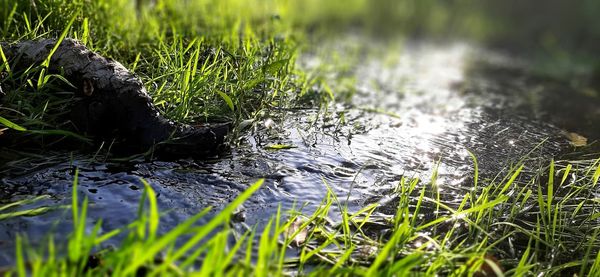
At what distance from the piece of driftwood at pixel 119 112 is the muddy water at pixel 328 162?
9 centimetres

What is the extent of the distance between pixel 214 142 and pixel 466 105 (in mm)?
2280

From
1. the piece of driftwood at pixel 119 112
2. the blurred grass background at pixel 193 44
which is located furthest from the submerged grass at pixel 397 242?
the blurred grass background at pixel 193 44

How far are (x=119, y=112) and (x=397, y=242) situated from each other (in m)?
1.22

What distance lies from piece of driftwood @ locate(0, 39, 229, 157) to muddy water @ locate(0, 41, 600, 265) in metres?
0.09

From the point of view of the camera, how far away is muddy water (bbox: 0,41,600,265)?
5.78 feet

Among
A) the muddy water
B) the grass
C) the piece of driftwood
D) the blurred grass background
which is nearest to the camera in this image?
the grass

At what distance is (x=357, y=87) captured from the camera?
4.19m

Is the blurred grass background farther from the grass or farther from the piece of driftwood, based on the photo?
the piece of driftwood

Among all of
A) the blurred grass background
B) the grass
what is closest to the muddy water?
the grass

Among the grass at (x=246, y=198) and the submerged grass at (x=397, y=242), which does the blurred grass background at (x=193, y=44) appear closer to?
the grass at (x=246, y=198)

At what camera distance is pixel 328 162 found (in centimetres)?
225

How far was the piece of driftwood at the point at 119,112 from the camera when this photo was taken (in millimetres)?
2131

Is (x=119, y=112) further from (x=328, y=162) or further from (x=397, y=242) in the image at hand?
(x=397, y=242)

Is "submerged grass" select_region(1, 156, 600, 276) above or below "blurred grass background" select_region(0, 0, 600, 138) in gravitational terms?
below
